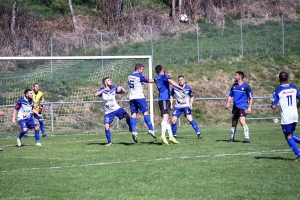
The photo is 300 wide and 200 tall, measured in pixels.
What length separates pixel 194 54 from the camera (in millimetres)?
38938

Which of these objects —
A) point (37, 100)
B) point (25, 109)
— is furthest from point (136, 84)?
point (37, 100)

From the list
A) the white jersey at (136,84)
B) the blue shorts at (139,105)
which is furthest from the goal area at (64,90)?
the white jersey at (136,84)

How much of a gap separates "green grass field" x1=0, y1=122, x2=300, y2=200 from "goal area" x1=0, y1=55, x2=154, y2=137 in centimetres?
1075

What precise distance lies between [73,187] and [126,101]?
1941cm

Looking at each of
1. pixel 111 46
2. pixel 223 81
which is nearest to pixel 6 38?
pixel 111 46

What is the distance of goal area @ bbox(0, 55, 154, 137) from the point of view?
28453mm

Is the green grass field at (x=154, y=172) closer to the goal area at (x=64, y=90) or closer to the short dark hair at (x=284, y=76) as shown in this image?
the short dark hair at (x=284, y=76)

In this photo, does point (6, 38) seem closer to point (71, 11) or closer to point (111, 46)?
point (111, 46)

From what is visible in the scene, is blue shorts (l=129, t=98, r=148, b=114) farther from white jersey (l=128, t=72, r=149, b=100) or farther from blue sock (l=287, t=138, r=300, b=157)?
blue sock (l=287, t=138, r=300, b=157)

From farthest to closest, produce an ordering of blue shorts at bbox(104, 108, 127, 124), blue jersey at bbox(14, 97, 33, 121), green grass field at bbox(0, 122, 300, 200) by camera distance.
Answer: blue jersey at bbox(14, 97, 33, 121) → blue shorts at bbox(104, 108, 127, 124) → green grass field at bbox(0, 122, 300, 200)

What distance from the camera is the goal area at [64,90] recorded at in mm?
28453

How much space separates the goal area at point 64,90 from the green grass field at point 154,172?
10751mm

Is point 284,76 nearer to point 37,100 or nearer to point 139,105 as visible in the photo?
point 139,105

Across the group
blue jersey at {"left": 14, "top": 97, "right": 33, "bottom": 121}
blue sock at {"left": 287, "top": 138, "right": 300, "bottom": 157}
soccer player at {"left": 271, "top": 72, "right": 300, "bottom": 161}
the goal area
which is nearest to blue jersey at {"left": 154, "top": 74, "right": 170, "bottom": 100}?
blue jersey at {"left": 14, "top": 97, "right": 33, "bottom": 121}
